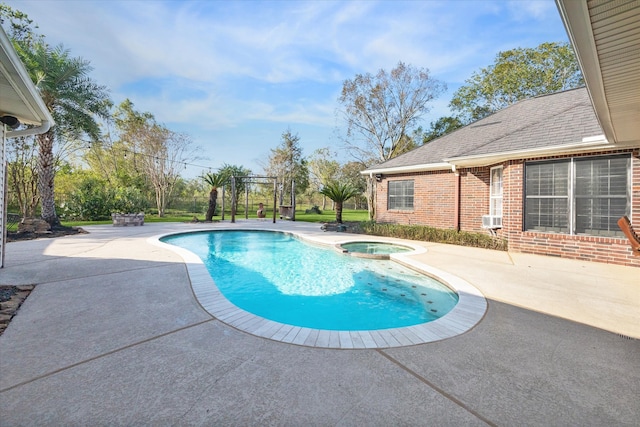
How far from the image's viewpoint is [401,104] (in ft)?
73.0

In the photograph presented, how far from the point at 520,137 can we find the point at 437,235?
3839mm

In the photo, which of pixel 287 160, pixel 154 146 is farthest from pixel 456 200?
pixel 154 146

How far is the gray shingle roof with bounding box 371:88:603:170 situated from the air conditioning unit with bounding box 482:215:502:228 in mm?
2131

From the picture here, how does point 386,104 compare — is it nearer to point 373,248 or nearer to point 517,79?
point 517,79

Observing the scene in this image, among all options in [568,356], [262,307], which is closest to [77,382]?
[262,307]

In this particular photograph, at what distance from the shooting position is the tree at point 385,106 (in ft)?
71.7

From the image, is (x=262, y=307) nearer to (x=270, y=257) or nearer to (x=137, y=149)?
(x=270, y=257)

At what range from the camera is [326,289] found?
5777 mm

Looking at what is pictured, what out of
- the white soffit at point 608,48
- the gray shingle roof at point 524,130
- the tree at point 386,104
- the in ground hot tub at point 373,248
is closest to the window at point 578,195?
the gray shingle roof at point 524,130

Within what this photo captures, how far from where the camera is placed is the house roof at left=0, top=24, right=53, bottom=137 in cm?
308

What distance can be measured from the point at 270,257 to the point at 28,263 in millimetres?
5311

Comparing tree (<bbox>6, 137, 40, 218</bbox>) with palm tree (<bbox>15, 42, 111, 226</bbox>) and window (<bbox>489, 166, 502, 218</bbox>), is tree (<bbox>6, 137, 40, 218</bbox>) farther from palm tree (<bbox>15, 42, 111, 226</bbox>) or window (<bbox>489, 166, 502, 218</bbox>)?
window (<bbox>489, 166, 502, 218</bbox>)

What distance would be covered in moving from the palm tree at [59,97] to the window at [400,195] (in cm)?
1329

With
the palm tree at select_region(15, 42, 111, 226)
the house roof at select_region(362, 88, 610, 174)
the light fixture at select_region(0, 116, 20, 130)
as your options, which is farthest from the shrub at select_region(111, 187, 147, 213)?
the house roof at select_region(362, 88, 610, 174)
